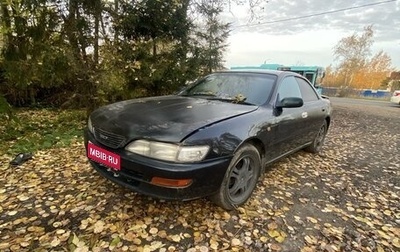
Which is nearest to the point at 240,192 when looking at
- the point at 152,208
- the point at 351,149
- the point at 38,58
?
the point at 152,208

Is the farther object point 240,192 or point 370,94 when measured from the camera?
point 370,94

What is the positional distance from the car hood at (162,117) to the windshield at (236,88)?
0.21 m

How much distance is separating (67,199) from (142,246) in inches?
43.7

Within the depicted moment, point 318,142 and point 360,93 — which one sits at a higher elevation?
point 318,142

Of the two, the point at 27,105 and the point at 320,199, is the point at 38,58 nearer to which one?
the point at 27,105

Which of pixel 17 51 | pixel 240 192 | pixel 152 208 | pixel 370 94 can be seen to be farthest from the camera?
pixel 370 94

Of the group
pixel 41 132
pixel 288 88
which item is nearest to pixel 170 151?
pixel 288 88

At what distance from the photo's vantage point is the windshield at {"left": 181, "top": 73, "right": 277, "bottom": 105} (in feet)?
9.82

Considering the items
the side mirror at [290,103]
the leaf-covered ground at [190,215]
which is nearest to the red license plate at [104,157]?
the leaf-covered ground at [190,215]

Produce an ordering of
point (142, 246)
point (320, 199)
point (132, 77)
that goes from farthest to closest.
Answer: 1. point (132, 77)
2. point (320, 199)
3. point (142, 246)

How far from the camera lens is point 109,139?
228cm

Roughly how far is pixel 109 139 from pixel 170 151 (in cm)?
65

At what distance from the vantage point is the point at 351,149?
5125 mm

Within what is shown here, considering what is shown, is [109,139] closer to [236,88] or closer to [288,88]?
[236,88]
